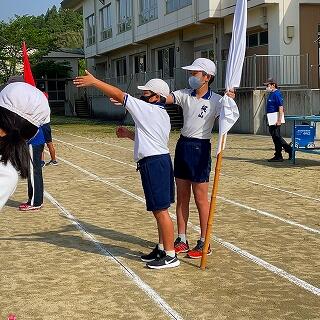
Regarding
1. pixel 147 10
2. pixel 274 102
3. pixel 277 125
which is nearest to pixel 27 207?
pixel 277 125

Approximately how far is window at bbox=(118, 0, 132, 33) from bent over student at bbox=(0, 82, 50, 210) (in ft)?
118

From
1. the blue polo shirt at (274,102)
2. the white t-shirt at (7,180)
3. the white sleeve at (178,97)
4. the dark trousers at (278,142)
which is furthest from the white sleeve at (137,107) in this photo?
the blue polo shirt at (274,102)

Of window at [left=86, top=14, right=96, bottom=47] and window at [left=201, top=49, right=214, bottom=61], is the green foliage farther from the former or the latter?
window at [left=201, top=49, right=214, bottom=61]

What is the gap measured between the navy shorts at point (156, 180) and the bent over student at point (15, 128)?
315cm

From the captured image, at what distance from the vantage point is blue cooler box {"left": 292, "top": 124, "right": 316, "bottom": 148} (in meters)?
13.7

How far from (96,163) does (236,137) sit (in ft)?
27.8

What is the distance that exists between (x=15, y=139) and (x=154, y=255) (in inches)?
144

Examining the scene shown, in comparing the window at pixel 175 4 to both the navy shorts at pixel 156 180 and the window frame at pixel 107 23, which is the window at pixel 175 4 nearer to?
the window frame at pixel 107 23

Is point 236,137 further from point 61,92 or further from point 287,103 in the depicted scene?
point 61,92

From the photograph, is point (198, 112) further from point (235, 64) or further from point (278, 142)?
point (278, 142)

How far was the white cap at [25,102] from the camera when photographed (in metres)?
2.54

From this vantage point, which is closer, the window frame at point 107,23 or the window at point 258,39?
the window at point 258,39

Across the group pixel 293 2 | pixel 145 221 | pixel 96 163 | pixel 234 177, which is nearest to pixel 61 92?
pixel 293 2

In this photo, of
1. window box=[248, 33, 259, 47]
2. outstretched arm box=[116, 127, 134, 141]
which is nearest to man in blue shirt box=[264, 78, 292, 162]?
outstretched arm box=[116, 127, 134, 141]
